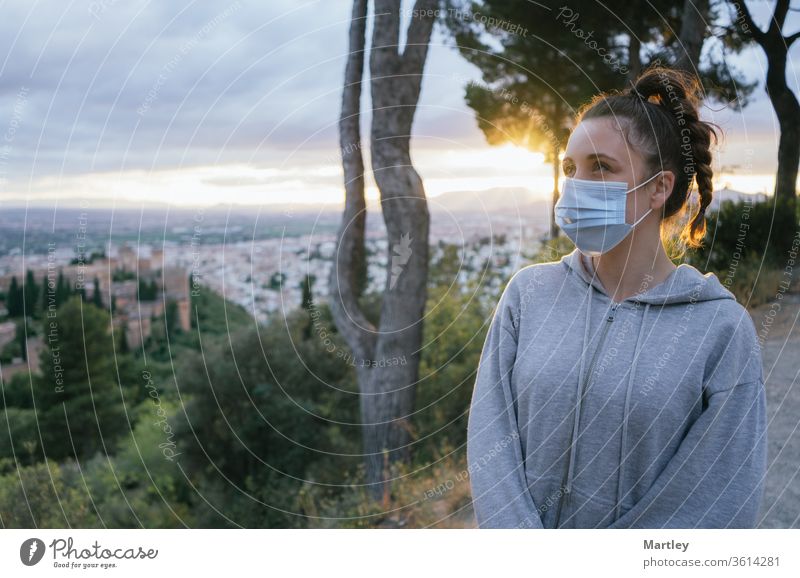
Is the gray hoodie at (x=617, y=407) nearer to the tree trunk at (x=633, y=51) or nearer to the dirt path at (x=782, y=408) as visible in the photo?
the dirt path at (x=782, y=408)

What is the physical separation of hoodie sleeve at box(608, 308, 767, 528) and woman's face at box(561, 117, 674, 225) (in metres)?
0.43

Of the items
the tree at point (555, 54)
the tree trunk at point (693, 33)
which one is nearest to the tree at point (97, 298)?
the tree at point (555, 54)

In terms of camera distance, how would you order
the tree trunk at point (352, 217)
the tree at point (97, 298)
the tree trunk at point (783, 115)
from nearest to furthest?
the tree trunk at point (783, 115) < the tree trunk at point (352, 217) < the tree at point (97, 298)

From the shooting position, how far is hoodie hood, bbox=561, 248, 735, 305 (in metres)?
1.65

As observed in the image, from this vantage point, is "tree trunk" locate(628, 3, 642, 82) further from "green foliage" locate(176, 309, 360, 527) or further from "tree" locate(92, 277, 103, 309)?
"tree" locate(92, 277, 103, 309)

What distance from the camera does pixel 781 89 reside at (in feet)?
14.2

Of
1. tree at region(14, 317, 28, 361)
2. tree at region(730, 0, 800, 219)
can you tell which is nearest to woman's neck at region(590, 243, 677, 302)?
tree at region(730, 0, 800, 219)

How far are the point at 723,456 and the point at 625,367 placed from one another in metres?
0.30

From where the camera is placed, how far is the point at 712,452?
1.61 m

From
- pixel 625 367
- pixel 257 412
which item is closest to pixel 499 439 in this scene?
pixel 625 367

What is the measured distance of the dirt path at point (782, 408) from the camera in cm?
327

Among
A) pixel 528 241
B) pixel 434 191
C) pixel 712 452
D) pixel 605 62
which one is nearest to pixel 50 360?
pixel 434 191

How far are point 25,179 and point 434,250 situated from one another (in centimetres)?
521

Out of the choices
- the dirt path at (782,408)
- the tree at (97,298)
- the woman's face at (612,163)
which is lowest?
the dirt path at (782,408)
